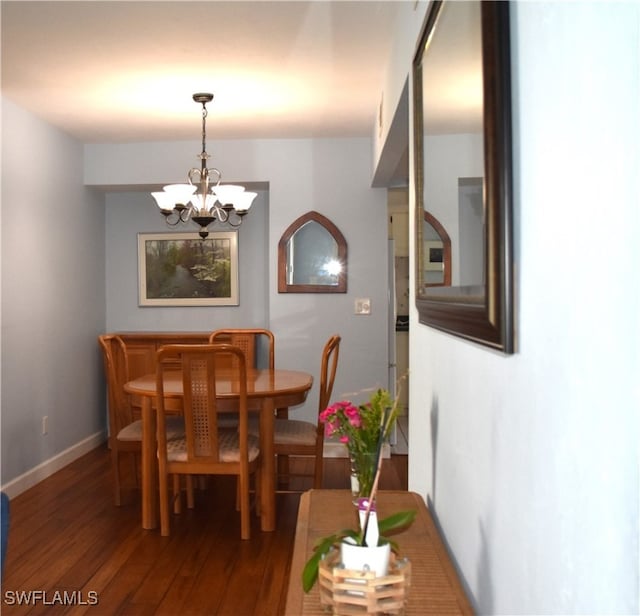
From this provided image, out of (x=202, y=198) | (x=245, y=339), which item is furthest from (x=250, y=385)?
(x=245, y=339)

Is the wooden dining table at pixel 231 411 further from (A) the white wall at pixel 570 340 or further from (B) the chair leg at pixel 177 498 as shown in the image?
(A) the white wall at pixel 570 340

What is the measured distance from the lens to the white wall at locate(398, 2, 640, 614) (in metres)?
0.61

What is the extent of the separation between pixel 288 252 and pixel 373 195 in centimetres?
79

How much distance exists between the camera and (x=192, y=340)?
509 cm

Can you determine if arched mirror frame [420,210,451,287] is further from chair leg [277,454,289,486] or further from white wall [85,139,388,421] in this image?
white wall [85,139,388,421]

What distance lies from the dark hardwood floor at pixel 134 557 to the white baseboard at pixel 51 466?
6cm

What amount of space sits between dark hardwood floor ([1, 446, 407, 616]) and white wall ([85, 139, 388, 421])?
1.22 metres

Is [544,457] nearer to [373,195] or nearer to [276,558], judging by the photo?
[276,558]

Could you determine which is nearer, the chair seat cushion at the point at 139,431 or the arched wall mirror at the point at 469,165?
the arched wall mirror at the point at 469,165

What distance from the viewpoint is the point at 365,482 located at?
4.62ft


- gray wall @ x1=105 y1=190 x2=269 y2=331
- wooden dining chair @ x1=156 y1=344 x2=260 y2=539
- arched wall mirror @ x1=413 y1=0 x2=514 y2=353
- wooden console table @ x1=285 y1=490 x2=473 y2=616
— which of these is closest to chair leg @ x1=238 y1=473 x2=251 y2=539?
wooden dining chair @ x1=156 y1=344 x2=260 y2=539

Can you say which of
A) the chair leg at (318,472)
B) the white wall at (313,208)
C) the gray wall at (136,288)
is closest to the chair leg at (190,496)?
the chair leg at (318,472)

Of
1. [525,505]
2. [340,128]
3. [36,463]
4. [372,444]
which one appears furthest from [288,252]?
[525,505]

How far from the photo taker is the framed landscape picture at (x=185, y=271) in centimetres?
543
